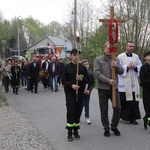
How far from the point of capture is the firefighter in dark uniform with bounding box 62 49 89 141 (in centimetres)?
675

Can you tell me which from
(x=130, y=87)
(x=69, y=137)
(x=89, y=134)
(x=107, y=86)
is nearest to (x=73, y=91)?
(x=107, y=86)

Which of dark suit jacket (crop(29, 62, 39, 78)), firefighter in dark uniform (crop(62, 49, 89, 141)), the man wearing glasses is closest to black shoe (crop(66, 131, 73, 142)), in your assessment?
firefighter in dark uniform (crop(62, 49, 89, 141))

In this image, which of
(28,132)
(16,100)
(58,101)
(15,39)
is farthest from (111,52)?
(15,39)

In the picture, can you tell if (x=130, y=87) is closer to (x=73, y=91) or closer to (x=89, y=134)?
(x=89, y=134)

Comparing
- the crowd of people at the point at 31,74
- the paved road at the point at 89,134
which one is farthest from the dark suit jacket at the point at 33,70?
the paved road at the point at 89,134

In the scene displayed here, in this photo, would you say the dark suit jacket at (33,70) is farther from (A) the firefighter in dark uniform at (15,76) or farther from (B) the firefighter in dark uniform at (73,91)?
(B) the firefighter in dark uniform at (73,91)

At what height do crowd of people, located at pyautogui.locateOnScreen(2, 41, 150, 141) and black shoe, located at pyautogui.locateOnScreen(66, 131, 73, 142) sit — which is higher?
crowd of people, located at pyautogui.locateOnScreen(2, 41, 150, 141)

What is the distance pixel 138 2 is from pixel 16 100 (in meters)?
13.5

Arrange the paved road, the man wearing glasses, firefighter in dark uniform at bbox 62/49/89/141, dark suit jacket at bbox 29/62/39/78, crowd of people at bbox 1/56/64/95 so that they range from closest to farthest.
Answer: the paved road
firefighter in dark uniform at bbox 62/49/89/141
the man wearing glasses
crowd of people at bbox 1/56/64/95
dark suit jacket at bbox 29/62/39/78

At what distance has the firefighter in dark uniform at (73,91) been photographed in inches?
266

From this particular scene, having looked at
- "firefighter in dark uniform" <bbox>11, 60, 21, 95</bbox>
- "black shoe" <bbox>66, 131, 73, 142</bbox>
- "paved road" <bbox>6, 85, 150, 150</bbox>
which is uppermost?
"firefighter in dark uniform" <bbox>11, 60, 21, 95</bbox>

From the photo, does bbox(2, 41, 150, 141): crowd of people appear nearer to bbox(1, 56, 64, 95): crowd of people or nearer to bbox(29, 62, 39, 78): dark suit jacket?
bbox(1, 56, 64, 95): crowd of people

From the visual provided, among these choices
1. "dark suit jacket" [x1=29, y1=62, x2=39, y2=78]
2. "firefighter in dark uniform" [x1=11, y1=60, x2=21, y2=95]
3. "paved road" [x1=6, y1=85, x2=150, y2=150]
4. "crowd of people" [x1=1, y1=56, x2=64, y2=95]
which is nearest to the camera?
"paved road" [x1=6, y1=85, x2=150, y2=150]

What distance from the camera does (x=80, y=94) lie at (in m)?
6.88
